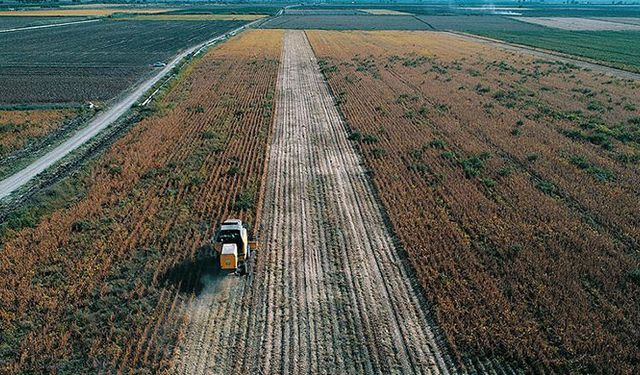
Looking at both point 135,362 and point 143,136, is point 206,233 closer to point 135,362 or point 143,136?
point 135,362

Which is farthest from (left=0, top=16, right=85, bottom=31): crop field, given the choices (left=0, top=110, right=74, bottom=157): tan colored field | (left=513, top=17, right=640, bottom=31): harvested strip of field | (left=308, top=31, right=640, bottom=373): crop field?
(left=513, top=17, right=640, bottom=31): harvested strip of field

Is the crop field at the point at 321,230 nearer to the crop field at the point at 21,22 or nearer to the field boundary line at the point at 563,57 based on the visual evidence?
the field boundary line at the point at 563,57

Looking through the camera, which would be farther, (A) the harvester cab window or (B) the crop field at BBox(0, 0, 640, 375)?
(A) the harvester cab window

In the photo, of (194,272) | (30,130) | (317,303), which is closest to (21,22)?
(30,130)

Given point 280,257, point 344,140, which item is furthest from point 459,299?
point 344,140

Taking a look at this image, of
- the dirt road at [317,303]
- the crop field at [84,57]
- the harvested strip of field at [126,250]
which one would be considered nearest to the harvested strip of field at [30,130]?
the crop field at [84,57]

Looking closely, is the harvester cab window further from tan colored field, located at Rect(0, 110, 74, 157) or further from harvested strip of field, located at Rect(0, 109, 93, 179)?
tan colored field, located at Rect(0, 110, 74, 157)
